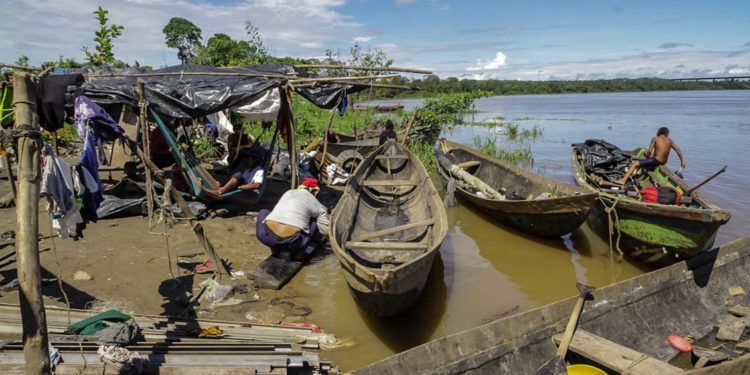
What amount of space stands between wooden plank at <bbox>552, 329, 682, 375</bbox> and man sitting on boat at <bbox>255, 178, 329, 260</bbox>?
316 centimetres

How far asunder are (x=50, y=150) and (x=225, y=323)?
1951 millimetres

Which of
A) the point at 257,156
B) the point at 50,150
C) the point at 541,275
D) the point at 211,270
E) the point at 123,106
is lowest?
the point at 541,275

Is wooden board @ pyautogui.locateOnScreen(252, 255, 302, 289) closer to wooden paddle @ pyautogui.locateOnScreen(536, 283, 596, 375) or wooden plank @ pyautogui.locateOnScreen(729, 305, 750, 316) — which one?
wooden paddle @ pyautogui.locateOnScreen(536, 283, 596, 375)

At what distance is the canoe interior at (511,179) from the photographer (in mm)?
6755

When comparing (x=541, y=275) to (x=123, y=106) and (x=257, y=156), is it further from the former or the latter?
(x=123, y=106)

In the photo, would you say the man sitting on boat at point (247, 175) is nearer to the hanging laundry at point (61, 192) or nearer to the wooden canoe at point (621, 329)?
the hanging laundry at point (61, 192)

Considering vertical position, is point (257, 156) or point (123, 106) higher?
point (123, 106)

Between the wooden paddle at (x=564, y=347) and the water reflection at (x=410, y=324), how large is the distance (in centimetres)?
130

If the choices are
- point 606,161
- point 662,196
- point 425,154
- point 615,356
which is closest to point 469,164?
point 425,154

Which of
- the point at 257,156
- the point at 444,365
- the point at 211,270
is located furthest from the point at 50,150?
the point at 257,156

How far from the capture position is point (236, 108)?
634 cm

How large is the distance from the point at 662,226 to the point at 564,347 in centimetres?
302

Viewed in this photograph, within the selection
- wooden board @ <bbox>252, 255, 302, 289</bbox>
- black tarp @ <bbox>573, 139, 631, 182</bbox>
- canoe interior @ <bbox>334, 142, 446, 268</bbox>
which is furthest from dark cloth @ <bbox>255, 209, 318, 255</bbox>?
black tarp @ <bbox>573, 139, 631, 182</bbox>

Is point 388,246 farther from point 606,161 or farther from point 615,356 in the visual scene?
point 606,161
